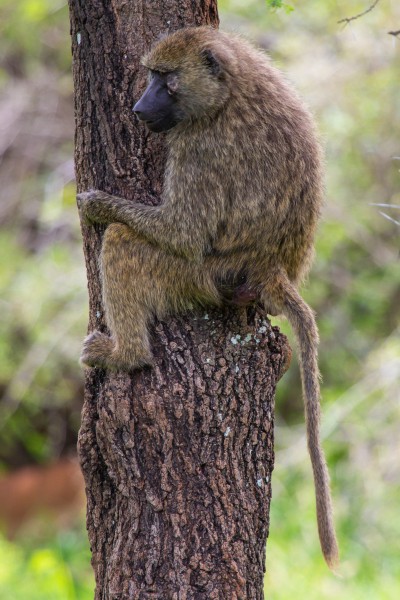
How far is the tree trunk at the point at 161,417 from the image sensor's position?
127 inches

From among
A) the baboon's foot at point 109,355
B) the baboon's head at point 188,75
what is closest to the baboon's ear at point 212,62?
the baboon's head at point 188,75

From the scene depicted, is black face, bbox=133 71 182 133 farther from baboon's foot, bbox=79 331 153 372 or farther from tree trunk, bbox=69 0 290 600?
baboon's foot, bbox=79 331 153 372

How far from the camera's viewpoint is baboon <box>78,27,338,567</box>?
3420 mm

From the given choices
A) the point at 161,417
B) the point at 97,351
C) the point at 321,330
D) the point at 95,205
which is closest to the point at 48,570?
the point at 321,330

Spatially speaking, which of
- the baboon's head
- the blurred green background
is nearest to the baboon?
the baboon's head

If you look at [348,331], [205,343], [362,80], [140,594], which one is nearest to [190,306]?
[205,343]

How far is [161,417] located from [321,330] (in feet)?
18.0

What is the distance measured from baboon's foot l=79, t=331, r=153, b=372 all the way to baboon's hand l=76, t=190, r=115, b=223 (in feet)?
1.62

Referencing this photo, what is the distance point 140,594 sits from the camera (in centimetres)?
Result: 321

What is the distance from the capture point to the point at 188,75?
3.52 meters

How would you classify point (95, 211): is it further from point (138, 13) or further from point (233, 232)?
point (138, 13)

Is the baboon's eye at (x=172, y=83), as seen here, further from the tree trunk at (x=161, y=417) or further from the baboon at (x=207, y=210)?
the tree trunk at (x=161, y=417)

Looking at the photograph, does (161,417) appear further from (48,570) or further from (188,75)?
(48,570)

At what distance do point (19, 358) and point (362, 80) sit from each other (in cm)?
444
